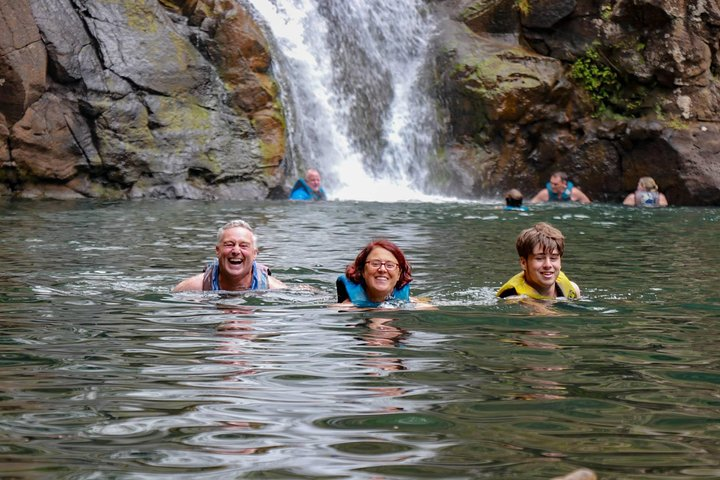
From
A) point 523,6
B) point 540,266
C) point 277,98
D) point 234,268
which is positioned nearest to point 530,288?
point 540,266

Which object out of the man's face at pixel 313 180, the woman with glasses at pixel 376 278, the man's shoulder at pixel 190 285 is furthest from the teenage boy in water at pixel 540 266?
the man's face at pixel 313 180

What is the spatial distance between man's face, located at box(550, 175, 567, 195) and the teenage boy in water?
1476 cm

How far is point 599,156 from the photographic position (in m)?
24.8

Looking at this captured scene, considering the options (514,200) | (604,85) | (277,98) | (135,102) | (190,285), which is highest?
(604,85)

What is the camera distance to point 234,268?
782 cm

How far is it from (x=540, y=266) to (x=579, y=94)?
1864 centimetres

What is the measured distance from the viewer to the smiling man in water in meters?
7.80

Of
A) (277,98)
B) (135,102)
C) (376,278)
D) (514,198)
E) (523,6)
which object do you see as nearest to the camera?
(376,278)

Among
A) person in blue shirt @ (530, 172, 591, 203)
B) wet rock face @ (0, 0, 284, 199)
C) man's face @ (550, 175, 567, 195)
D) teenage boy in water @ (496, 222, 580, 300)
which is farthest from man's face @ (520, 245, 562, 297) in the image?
man's face @ (550, 175, 567, 195)

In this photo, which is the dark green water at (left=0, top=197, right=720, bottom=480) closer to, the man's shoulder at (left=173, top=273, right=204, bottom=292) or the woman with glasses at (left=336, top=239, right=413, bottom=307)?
the man's shoulder at (left=173, top=273, right=204, bottom=292)

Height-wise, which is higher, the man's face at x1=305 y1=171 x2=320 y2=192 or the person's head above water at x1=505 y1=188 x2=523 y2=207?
the man's face at x1=305 y1=171 x2=320 y2=192

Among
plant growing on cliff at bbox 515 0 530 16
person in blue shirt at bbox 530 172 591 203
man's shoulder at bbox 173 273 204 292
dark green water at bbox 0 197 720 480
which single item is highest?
plant growing on cliff at bbox 515 0 530 16

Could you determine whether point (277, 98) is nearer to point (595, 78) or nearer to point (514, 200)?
point (514, 200)

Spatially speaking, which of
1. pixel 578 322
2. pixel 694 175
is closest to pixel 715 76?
pixel 694 175
